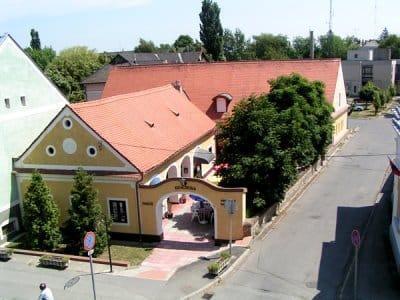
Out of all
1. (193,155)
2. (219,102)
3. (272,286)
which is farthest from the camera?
(219,102)

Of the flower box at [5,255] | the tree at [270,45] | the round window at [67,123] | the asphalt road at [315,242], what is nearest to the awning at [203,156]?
the asphalt road at [315,242]

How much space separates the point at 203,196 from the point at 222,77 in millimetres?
24992

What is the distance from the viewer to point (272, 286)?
66.0 ft

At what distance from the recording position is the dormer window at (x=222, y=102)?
44.3 meters

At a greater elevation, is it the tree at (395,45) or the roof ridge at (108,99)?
the tree at (395,45)

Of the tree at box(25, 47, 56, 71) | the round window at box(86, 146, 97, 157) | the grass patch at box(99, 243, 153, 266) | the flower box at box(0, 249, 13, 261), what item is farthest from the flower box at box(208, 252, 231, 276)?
the tree at box(25, 47, 56, 71)

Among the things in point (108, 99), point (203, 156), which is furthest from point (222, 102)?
point (108, 99)

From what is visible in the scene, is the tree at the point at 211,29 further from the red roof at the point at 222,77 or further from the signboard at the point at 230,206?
the signboard at the point at 230,206

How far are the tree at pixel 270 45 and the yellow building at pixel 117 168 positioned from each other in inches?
3654

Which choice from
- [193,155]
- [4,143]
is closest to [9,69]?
[4,143]

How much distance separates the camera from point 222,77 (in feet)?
156

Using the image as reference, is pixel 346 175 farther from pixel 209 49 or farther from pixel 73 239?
pixel 209 49

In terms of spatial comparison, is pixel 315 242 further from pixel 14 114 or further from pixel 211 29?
pixel 211 29

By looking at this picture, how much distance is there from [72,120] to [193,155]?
1069cm
